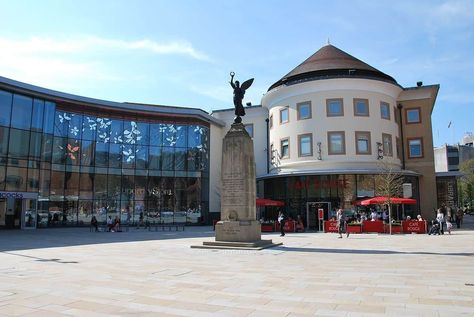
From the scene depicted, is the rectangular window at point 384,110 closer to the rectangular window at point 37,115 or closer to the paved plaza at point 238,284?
the paved plaza at point 238,284

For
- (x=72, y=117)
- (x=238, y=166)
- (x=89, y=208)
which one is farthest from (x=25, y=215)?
(x=238, y=166)

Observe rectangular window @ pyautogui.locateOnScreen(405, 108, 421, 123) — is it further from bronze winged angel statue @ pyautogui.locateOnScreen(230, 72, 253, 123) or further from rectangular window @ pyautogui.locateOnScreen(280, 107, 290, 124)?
bronze winged angel statue @ pyautogui.locateOnScreen(230, 72, 253, 123)

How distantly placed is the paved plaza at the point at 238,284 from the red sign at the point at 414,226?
43.7 feet

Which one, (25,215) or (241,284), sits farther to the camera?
(25,215)

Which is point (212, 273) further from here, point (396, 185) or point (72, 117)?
point (72, 117)

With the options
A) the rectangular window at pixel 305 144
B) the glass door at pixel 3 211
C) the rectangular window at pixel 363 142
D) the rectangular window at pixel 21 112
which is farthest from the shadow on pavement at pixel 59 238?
the rectangular window at pixel 363 142

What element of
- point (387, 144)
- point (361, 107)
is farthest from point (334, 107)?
point (387, 144)

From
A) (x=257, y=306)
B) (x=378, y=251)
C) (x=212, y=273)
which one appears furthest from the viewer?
(x=378, y=251)

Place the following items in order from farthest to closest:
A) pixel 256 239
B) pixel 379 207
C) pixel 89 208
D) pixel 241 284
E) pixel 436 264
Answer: pixel 89 208 < pixel 379 207 < pixel 256 239 < pixel 436 264 < pixel 241 284

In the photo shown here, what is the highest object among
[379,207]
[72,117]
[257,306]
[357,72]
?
[357,72]

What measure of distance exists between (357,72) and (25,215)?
3062 centimetres

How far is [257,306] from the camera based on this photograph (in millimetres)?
7816

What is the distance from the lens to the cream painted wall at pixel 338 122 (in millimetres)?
36938

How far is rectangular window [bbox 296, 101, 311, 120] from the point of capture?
38281mm
